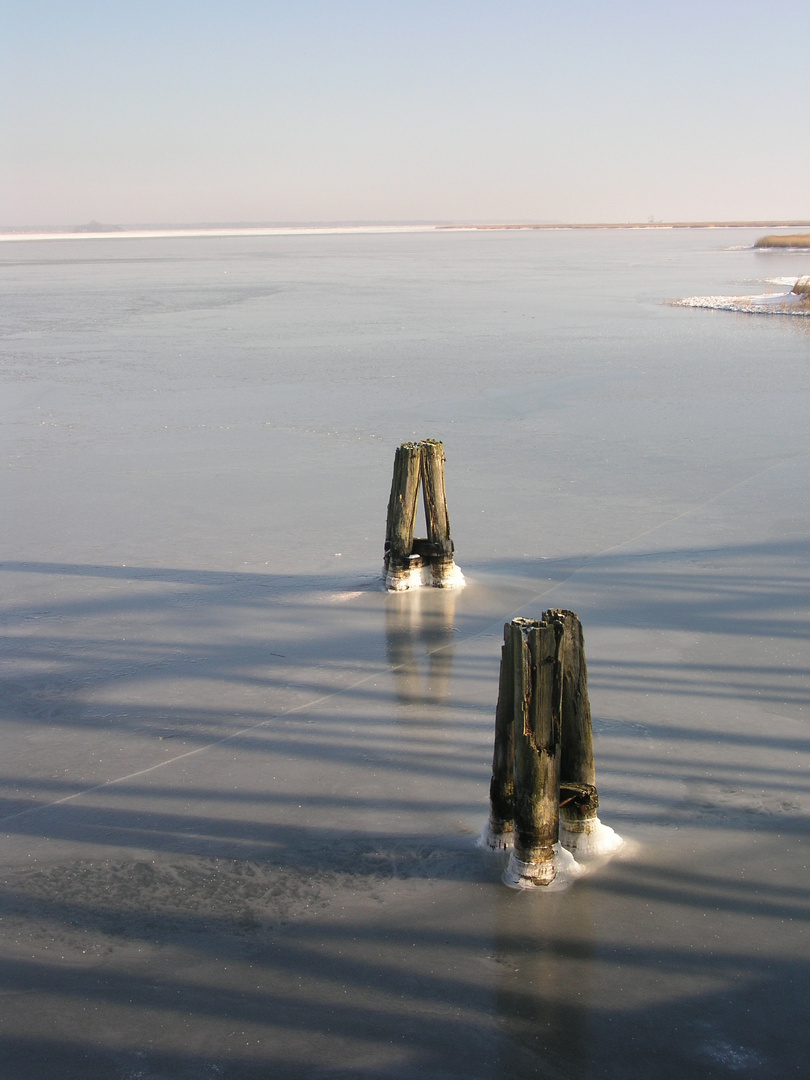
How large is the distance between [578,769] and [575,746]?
10cm

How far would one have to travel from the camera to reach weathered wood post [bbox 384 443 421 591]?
26.0 ft

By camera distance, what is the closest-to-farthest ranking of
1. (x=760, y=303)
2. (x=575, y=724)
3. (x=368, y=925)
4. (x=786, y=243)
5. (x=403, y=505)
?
(x=368, y=925)
(x=575, y=724)
(x=403, y=505)
(x=760, y=303)
(x=786, y=243)

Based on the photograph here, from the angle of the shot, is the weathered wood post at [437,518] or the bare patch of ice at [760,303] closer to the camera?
the weathered wood post at [437,518]

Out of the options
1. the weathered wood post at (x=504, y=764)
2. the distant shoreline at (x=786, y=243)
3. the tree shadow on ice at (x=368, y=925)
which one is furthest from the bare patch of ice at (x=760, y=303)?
the distant shoreline at (x=786, y=243)

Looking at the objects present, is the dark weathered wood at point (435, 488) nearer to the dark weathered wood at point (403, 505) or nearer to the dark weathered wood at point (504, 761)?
the dark weathered wood at point (403, 505)

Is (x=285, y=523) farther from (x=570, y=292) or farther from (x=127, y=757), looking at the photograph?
(x=570, y=292)

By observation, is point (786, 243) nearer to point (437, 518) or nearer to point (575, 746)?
point (437, 518)

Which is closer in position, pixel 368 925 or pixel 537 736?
pixel 368 925

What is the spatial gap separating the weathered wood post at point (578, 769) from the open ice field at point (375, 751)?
0.17 meters

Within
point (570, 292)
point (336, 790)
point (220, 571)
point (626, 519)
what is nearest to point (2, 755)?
point (336, 790)

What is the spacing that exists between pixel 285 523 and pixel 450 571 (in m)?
2.17

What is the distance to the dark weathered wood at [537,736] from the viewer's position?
14.1 feet

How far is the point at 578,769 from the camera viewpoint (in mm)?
4570

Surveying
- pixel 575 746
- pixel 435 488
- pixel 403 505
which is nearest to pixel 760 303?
pixel 435 488
